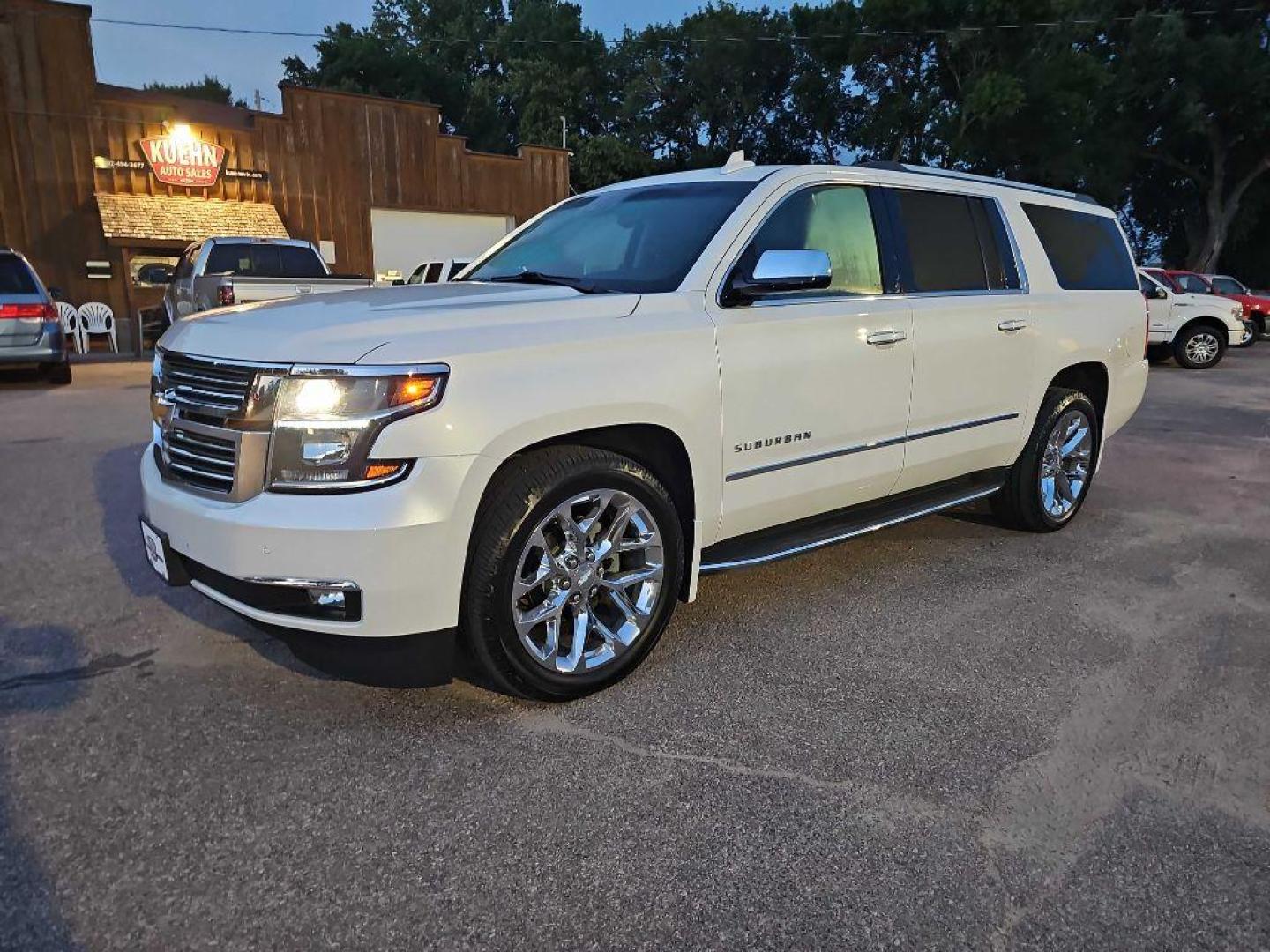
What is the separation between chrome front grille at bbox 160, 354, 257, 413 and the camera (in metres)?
2.79

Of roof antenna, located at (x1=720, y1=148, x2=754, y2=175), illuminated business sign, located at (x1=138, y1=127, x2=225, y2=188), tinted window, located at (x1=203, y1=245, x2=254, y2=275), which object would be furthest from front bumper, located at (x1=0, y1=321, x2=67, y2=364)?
roof antenna, located at (x1=720, y1=148, x2=754, y2=175)

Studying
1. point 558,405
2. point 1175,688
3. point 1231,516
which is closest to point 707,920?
point 558,405

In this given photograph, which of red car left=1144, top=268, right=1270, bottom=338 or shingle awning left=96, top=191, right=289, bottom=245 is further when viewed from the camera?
shingle awning left=96, top=191, right=289, bottom=245

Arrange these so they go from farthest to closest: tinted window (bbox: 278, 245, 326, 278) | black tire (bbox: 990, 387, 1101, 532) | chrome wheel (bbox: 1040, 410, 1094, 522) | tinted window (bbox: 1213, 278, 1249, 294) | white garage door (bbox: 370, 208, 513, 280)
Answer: white garage door (bbox: 370, 208, 513, 280), tinted window (bbox: 1213, 278, 1249, 294), tinted window (bbox: 278, 245, 326, 278), chrome wheel (bbox: 1040, 410, 1094, 522), black tire (bbox: 990, 387, 1101, 532)

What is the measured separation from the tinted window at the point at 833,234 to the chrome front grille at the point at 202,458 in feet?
6.92

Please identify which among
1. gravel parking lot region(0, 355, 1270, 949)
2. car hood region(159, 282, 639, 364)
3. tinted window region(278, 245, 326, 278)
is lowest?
gravel parking lot region(0, 355, 1270, 949)

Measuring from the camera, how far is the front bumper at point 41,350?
37.8 feet

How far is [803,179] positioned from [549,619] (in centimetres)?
219

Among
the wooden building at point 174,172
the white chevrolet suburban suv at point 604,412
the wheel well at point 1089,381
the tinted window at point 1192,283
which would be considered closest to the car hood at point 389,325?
the white chevrolet suburban suv at point 604,412

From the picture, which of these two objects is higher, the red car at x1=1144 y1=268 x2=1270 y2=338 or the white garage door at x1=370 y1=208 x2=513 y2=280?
the white garage door at x1=370 y1=208 x2=513 y2=280

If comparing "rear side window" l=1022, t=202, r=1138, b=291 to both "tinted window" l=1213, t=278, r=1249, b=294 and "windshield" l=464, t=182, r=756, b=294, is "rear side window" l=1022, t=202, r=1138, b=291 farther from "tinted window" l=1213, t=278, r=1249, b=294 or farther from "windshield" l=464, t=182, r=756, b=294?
"tinted window" l=1213, t=278, r=1249, b=294

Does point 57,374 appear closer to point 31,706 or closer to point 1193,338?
point 31,706

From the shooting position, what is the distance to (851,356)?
3861 millimetres

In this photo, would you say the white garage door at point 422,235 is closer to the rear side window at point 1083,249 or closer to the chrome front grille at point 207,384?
A: the rear side window at point 1083,249
